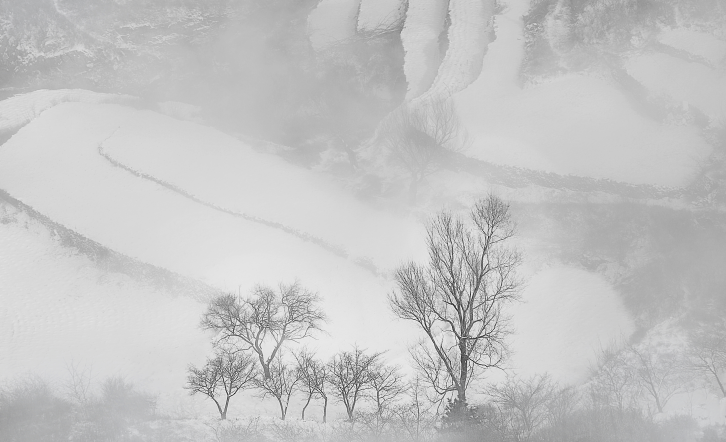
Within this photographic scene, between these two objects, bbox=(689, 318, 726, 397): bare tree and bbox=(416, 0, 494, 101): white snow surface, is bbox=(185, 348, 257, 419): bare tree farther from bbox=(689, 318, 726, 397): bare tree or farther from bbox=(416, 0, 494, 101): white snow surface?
bbox=(416, 0, 494, 101): white snow surface

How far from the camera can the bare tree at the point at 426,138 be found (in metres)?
34.6

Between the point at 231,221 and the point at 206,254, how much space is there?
320 cm

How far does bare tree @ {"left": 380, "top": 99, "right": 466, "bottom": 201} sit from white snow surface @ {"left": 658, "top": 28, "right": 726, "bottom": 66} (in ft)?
49.8

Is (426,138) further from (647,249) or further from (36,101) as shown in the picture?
(36,101)

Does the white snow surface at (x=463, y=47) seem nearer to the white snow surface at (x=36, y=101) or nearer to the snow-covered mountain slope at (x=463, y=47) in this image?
the snow-covered mountain slope at (x=463, y=47)

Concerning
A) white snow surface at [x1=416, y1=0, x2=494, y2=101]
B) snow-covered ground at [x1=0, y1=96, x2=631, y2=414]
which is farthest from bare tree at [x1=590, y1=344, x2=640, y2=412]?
white snow surface at [x1=416, y1=0, x2=494, y2=101]

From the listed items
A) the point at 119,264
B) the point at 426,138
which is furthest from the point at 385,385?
the point at 426,138

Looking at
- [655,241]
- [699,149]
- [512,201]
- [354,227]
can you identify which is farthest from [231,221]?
[699,149]

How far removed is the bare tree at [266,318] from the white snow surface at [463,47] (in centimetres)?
1873

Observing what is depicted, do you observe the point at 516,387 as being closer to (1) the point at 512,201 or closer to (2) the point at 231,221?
(1) the point at 512,201

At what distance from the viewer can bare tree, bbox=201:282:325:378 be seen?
79.3 feet

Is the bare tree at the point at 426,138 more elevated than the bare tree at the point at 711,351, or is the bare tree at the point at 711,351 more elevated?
the bare tree at the point at 426,138

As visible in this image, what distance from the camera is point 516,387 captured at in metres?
21.6

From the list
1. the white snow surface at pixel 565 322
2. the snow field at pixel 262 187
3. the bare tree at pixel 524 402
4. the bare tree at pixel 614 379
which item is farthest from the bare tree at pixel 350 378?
the snow field at pixel 262 187
